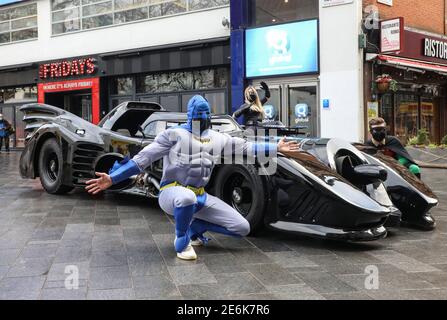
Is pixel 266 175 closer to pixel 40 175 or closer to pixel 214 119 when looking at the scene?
pixel 214 119

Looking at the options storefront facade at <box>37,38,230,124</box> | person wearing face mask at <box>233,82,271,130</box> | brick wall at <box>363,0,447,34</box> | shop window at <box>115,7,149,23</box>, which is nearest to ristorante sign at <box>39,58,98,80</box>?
storefront facade at <box>37,38,230,124</box>

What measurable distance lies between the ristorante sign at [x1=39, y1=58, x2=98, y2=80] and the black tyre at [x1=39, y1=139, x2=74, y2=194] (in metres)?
12.3

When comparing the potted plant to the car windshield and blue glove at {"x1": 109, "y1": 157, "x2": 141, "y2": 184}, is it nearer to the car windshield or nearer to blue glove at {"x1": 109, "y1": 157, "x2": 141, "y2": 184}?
the car windshield

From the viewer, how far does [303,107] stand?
1490cm

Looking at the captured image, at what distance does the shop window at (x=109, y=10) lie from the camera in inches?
688

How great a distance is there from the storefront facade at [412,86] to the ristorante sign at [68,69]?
1074 cm

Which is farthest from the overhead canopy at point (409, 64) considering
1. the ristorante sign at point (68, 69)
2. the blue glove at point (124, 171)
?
the blue glove at point (124, 171)

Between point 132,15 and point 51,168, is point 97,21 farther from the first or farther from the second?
point 51,168

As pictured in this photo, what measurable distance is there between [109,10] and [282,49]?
7.85 metres

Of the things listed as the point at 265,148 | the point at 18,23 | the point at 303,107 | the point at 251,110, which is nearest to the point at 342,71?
the point at 303,107

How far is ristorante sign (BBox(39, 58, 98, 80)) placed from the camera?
1969 centimetres

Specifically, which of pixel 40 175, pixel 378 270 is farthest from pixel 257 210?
pixel 40 175

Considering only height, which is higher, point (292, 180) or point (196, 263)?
point (292, 180)
